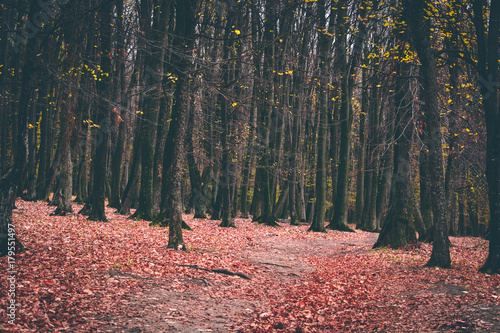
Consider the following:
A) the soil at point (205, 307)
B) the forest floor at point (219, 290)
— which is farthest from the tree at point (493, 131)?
the soil at point (205, 307)

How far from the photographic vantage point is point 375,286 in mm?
9016

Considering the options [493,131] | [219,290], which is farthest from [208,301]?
[493,131]

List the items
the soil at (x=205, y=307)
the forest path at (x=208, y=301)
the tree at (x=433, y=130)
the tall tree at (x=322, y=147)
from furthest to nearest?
the tall tree at (x=322, y=147) → the tree at (x=433, y=130) → the forest path at (x=208, y=301) → the soil at (x=205, y=307)

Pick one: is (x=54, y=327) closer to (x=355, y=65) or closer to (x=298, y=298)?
(x=298, y=298)

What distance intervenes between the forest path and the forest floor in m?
0.02

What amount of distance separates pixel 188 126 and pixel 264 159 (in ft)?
16.8

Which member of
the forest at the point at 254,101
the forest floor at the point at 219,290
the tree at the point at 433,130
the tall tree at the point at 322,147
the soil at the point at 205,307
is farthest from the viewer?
the tall tree at the point at 322,147

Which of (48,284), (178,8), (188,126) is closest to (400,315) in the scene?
(48,284)

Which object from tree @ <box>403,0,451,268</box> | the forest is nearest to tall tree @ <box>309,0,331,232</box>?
the forest

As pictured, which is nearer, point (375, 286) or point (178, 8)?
Answer: point (375, 286)

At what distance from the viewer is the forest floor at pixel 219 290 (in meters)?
5.86

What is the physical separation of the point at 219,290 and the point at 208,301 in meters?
0.86

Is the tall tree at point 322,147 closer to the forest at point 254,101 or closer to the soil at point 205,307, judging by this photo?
the forest at point 254,101

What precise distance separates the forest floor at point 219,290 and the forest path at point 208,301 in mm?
23
